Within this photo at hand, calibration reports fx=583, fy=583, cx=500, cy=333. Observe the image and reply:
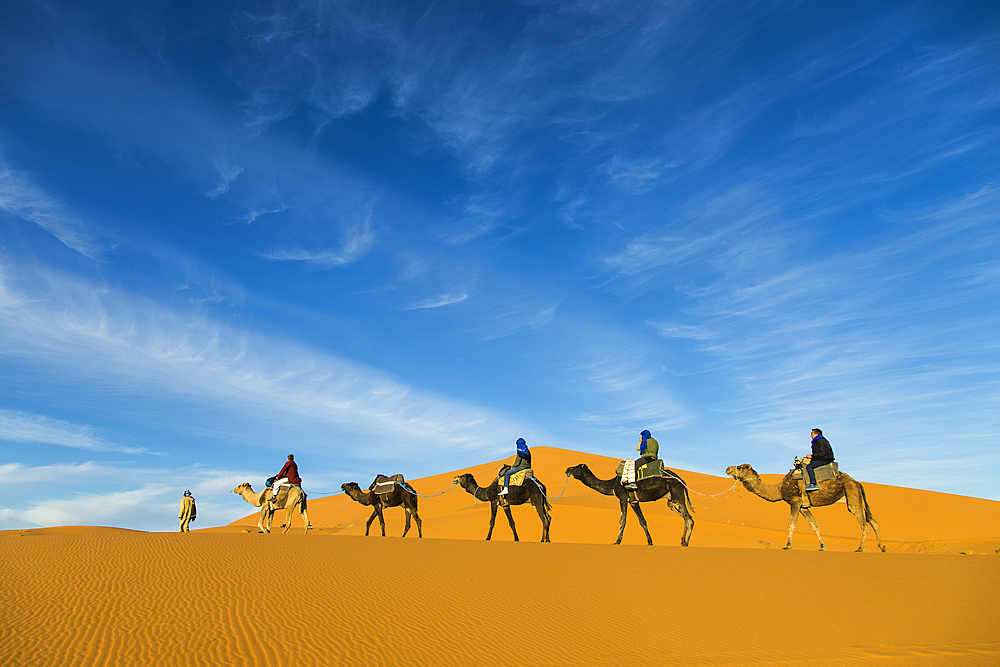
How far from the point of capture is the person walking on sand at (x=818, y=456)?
611 inches

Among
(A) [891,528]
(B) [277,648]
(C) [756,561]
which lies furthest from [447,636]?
(A) [891,528]

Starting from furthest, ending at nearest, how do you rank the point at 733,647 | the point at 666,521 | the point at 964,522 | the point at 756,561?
the point at 964,522
the point at 666,521
the point at 756,561
the point at 733,647

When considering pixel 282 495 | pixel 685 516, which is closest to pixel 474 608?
pixel 685 516

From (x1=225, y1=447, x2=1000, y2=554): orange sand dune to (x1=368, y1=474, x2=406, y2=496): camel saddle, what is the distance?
22.3 ft

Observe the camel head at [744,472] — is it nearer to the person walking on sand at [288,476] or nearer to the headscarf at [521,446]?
the headscarf at [521,446]

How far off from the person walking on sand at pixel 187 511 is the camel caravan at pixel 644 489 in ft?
6.57

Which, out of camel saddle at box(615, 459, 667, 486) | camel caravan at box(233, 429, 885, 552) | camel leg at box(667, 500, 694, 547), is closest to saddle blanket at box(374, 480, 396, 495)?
camel caravan at box(233, 429, 885, 552)

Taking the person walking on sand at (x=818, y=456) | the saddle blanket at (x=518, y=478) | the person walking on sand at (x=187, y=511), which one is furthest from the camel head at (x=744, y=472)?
the person walking on sand at (x=187, y=511)

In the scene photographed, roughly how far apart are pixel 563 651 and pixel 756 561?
710 cm

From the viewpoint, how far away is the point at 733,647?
257 inches

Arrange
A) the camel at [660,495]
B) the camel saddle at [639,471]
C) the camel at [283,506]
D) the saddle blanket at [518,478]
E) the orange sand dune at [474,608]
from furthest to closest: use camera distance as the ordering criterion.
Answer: the camel at [283,506] < the saddle blanket at [518,478] < the camel saddle at [639,471] < the camel at [660,495] < the orange sand dune at [474,608]

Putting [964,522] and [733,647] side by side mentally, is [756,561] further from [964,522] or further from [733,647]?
[964,522]

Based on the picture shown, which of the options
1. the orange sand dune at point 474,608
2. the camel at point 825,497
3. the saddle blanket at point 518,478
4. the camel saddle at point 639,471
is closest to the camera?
the orange sand dune at point 474,608

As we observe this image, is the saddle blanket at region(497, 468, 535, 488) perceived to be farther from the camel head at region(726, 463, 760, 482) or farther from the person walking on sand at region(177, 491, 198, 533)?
the person walking on sand at region(177, 491, 198, 533)
